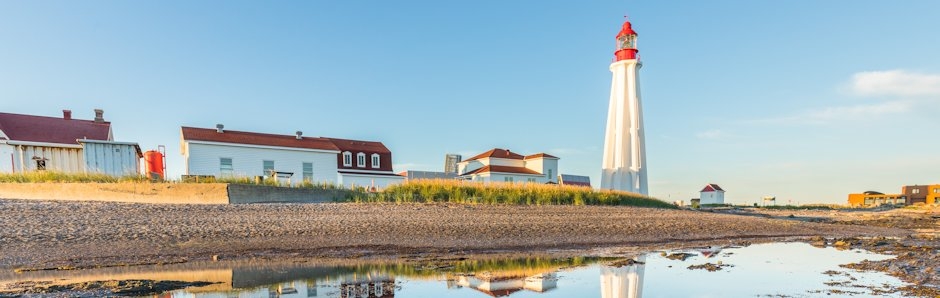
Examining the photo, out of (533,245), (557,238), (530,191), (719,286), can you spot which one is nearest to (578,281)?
(719,286)

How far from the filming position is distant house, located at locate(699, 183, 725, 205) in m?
53.4

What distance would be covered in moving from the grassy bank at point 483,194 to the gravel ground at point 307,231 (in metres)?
1.69

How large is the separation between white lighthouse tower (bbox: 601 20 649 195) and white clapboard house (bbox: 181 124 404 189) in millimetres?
15391

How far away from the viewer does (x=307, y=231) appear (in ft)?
37.8

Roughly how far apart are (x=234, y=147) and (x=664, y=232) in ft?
78.6

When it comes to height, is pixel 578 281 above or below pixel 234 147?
below

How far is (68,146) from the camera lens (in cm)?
2189

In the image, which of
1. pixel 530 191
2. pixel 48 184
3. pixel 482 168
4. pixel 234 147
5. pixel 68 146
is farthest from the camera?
pixel 482 168

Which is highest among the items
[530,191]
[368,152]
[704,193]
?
[368,152]

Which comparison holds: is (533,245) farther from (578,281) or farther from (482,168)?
(482,168)

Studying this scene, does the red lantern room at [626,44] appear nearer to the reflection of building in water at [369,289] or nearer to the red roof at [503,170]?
the red roof at [503,170]

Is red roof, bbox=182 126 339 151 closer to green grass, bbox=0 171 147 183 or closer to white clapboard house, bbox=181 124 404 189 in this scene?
white clapboard house, bbox=181 124 404 189

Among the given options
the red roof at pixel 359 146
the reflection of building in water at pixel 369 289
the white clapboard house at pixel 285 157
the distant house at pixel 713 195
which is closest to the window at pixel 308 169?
the white clapboard house at pixel 285 157

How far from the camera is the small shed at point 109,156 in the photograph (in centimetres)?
2075
